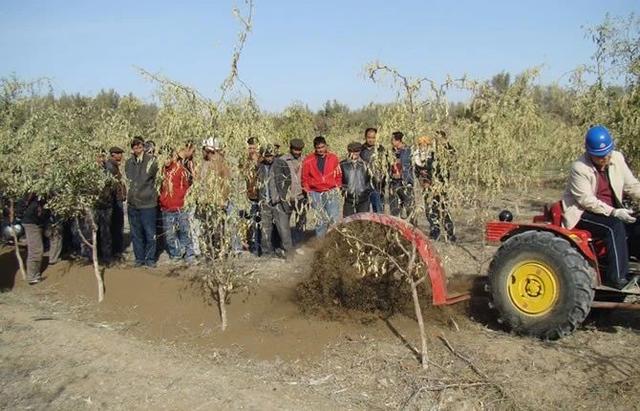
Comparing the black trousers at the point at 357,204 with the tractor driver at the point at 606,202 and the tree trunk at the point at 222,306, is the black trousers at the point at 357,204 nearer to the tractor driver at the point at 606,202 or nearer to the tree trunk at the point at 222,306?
the tree trunk at the point at 222,306

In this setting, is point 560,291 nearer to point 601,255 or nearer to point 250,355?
point 601,255

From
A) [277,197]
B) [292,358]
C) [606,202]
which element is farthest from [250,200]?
[606,202]

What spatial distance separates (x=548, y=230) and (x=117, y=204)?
22.9 ft

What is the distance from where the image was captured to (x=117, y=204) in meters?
9.77

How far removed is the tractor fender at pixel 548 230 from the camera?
5016 mm

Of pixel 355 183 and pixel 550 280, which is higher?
pixel 355 183

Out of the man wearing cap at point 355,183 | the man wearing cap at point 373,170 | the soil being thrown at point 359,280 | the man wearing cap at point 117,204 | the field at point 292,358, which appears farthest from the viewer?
the man wearing cap at point 117,204

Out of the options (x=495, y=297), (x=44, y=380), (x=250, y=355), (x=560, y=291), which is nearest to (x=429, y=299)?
(x=495, y=297)

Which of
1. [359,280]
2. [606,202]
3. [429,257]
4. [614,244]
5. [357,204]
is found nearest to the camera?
[614,244]

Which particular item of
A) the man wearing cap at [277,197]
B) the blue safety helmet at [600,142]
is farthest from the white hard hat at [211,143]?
the blue safety helmet at [600,142]

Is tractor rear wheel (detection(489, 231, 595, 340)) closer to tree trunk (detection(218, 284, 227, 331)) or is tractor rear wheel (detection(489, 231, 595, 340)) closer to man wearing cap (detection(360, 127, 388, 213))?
man wearing cap (detection(360, 127, 388, 213))

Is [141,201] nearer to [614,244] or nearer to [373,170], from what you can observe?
[373,170]

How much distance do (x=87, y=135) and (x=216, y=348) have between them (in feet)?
12.2

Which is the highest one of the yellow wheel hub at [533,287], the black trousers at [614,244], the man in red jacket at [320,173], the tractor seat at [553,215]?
the man in red jacket at [320,173]
